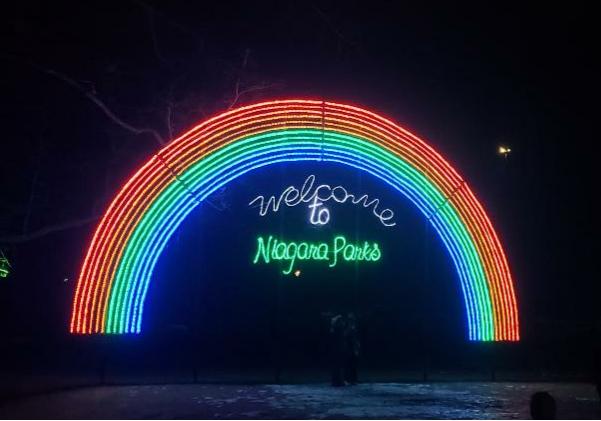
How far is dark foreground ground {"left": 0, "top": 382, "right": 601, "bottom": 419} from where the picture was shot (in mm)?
11797

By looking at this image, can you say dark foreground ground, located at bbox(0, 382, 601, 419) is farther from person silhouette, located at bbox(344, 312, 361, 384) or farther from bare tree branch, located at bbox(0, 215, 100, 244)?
bare tree branch, located at bbox(0, 215, 100, 244)

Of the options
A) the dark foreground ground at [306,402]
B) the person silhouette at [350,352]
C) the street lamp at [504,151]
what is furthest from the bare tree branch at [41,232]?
the street lamp at [504,151]

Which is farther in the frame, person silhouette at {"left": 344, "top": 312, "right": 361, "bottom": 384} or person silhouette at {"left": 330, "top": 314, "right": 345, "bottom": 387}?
person silhouette at {"left": 344, "top": 312, "right": 361, "bottom": 384}

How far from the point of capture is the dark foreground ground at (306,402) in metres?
11.8

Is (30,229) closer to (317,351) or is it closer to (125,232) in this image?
(125,232)

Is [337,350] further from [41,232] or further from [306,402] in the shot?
[41,232]

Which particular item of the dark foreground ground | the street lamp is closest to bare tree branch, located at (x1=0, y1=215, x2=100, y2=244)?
the dark foreground ground

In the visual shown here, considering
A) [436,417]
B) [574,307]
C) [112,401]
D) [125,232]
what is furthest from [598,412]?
[574,307]

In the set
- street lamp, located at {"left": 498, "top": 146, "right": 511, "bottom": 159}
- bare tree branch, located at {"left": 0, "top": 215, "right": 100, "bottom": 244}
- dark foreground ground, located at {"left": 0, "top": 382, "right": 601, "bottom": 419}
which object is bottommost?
dark foreground ground, located at {"left": 0, "top": 382, "right": 601, "bottom": 419}

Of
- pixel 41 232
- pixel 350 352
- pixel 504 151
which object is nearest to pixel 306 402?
pixel 350 352

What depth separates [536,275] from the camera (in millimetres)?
23984

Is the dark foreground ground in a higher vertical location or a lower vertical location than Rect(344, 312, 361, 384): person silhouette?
lower

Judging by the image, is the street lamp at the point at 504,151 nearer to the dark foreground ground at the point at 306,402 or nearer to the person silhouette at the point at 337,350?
the dark foreground ground at the point at 306,402

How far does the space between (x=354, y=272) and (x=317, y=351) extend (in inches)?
113
